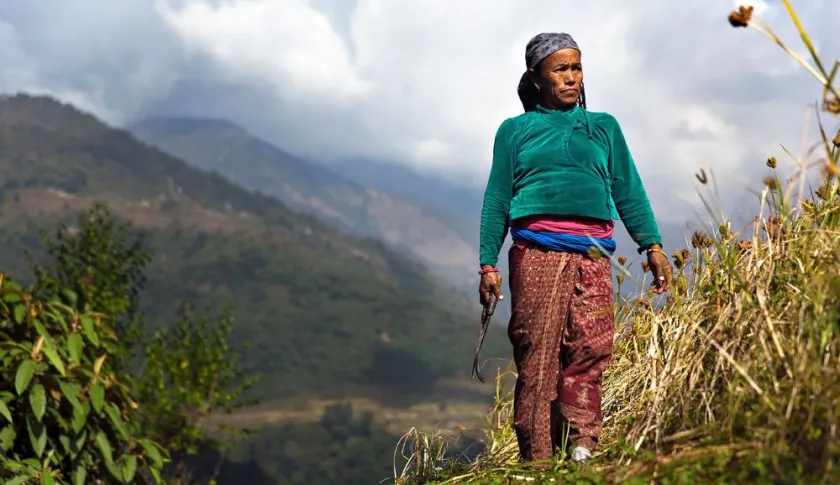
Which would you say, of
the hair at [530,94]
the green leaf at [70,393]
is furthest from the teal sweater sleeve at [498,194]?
the green leaf at [70,393]

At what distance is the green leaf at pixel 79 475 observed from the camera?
470 centimetres

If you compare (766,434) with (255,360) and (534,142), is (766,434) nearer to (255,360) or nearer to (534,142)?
(534,142)

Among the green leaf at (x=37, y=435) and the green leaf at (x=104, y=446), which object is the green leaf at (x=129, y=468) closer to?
the green leaf at (x=104, y=446)

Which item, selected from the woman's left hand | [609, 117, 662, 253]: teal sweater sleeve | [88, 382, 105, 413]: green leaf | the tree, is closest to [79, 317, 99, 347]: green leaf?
[88, 382, 105, 413]: green leaf

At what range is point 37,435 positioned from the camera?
4.43m

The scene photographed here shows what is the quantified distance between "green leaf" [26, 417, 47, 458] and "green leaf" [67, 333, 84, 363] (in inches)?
14.7

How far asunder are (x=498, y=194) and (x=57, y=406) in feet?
8.67

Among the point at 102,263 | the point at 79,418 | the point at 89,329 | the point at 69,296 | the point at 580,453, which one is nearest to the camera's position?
the point at 580,453

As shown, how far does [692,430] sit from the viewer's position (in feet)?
9.15

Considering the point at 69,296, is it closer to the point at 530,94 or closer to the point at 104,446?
the point at 104,446

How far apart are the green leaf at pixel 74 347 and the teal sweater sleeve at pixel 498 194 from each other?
2.24m

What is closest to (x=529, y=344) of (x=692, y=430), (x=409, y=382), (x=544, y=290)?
(x=544, y=290)

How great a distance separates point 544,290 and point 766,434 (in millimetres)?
1547

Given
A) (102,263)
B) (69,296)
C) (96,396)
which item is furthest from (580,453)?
(102,263)
